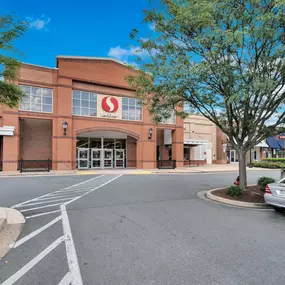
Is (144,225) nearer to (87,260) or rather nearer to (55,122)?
(87,260)

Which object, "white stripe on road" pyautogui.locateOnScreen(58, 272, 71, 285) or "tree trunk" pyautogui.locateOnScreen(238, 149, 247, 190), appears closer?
"white stripe on road" pyautogui.locateOnScreen(58, 272, 71, 285)

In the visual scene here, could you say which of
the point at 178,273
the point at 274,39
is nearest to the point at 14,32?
the point at 178,273

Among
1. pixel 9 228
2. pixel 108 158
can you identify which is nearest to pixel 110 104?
pixel 108 158

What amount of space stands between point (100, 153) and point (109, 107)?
5.55 meters

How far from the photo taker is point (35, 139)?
73.5 ft

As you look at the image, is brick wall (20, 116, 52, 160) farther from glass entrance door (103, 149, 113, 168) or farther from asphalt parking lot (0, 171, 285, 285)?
asphalt parking lot (0, 171, 285, 285)

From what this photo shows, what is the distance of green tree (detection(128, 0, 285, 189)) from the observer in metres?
7.56

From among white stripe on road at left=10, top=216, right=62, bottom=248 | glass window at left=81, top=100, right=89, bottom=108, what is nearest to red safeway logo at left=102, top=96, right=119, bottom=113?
glass window at left=81, top=100, right=89, bottom=108

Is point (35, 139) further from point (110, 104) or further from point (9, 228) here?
point (9, 228)

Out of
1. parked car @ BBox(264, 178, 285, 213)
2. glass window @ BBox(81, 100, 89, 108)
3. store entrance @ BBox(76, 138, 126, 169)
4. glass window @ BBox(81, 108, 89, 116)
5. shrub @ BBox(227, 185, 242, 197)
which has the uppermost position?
glass window @ BBox(81, 100, 89, 108)

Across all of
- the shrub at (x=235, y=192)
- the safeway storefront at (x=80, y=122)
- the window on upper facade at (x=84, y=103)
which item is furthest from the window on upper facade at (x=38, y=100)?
the shrub at (x=235, y=192)

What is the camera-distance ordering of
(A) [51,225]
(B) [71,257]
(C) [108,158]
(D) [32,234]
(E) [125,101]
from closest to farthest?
(B) [71,257] → (D) [32,234] → (A) [51,225] → (E) [125,101] → (C) [108,158]

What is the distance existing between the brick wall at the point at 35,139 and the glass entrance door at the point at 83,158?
10.3 ft

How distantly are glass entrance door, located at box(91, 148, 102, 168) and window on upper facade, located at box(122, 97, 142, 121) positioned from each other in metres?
4.95
